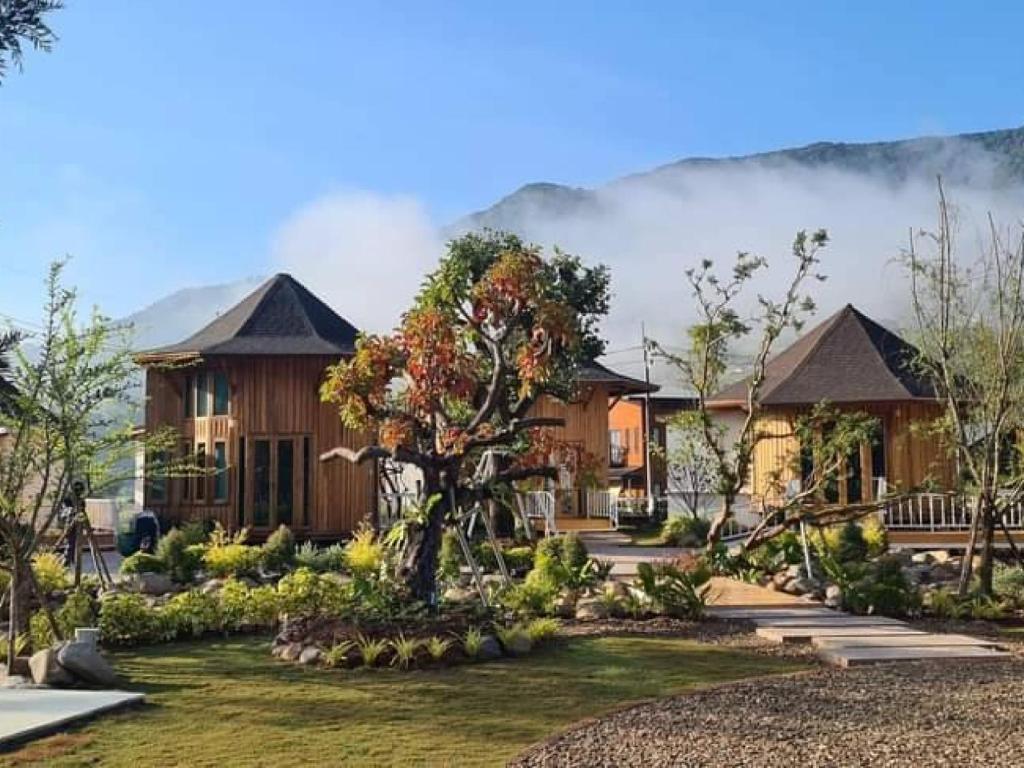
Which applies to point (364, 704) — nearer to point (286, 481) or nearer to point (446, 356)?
point (446, 356)

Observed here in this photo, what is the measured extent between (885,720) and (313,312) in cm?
1901

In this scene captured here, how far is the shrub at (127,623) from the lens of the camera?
31.6 ft

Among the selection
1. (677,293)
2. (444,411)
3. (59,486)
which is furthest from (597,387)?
(677,293)

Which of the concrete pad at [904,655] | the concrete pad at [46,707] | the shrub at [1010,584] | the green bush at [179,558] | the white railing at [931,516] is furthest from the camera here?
the white railing at [931,516]

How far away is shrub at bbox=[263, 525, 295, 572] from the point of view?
15.7 meters

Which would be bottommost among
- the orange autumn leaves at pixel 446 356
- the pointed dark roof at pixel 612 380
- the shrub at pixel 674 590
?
the shrub at pixel 674 590

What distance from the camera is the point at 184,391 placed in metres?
23.2

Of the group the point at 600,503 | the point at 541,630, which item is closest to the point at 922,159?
the point at 600,503

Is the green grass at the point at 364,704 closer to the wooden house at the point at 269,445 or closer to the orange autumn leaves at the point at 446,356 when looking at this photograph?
the orange autumn leaves at the point at 446,356

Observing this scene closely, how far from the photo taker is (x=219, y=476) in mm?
22438

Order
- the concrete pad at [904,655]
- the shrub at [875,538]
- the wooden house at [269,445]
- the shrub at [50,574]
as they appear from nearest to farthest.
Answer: the concrete pad at [904,655]
the shrub at [50,574]
the shrub at [875,538]
the wooden house at [269,445]

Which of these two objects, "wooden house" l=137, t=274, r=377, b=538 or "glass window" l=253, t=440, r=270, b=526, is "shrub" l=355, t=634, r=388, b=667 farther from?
"glass window" l=253, t=440, r=270, b=526

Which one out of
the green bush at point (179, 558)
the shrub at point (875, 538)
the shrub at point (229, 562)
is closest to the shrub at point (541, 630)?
the shrub at point (229, 562)

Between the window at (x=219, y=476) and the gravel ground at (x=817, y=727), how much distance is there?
54.5 feet
